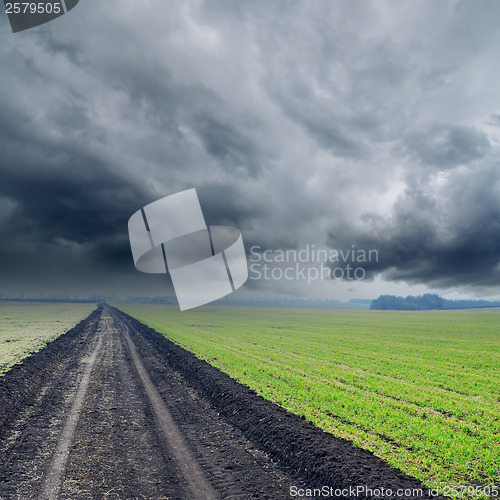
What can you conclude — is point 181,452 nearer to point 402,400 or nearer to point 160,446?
point 160,446

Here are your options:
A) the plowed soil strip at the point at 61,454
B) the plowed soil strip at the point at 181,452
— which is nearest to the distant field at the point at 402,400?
the plowed soil strip at the point at 181,452

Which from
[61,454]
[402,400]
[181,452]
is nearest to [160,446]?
[181,452]

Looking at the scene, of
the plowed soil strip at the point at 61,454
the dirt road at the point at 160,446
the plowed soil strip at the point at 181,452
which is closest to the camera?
the plowed soil strip at the point at 61,454

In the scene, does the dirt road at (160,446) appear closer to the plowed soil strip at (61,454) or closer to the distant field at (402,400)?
the plowed soil strip at (61,454)

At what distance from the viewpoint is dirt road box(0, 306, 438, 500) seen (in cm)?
741

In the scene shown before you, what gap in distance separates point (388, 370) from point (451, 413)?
29.1 ft

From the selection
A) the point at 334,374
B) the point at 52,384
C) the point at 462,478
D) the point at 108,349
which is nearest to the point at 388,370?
the point at 334,374

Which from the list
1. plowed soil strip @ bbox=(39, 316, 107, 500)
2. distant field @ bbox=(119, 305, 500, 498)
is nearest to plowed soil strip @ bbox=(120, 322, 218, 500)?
plowed soil strip @ bbox=(39, 316, 107, 500)

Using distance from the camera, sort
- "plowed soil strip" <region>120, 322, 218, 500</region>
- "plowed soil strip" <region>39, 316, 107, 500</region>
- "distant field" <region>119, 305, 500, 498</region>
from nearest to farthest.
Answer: "plowed soil strip" <region>39, 316, 107, 500</region> → "plowed soil strip" <region>120, 322, 218, 500</region> → "distant field" <region>119, 305, 500, 498</region>

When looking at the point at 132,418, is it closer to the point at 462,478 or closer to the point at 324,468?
the point at 324,468

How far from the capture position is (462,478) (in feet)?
25.5

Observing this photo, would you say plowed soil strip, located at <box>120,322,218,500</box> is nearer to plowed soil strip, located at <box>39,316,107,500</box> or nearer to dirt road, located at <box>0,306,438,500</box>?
dirt road, located at <box>0,306,438,500</box>

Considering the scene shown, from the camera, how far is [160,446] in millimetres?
9438

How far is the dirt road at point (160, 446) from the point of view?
741cm
